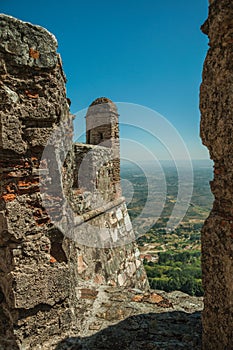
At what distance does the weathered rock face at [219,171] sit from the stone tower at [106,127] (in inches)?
234

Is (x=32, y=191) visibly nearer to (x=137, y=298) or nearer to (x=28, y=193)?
(x=28, y=193)

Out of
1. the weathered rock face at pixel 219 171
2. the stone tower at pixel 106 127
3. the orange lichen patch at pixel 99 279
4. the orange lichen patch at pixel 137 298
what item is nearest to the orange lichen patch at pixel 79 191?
the orange lichen patch at pixel 99 279

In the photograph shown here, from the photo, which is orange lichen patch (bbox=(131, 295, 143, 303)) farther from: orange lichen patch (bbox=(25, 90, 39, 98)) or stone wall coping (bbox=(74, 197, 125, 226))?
orange lichen patch (bbox=(25, 90, 39, 98))

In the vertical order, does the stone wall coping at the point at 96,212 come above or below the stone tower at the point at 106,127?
below

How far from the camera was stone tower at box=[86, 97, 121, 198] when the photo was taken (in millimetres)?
8383

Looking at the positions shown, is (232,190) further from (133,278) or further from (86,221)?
(133,278)

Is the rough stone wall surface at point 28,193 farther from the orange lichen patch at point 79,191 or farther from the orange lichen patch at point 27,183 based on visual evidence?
the orange lichen patch at point 79,191

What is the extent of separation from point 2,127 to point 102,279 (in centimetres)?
437

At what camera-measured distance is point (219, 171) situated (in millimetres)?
2207

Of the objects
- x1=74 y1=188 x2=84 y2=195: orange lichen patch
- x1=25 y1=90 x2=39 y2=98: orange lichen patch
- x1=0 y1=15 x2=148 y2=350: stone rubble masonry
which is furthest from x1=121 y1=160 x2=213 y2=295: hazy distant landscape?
x1=25 y1=90 x2=39 y2=98: orange lichen patch

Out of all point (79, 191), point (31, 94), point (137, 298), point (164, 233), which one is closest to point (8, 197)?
point (31, 94)

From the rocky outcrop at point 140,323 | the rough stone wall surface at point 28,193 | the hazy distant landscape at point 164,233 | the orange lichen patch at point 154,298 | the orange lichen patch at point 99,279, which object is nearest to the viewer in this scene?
the rough stone wall surface at point 28,193

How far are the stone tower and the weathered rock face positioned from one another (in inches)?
234

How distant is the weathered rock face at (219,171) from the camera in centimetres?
200
